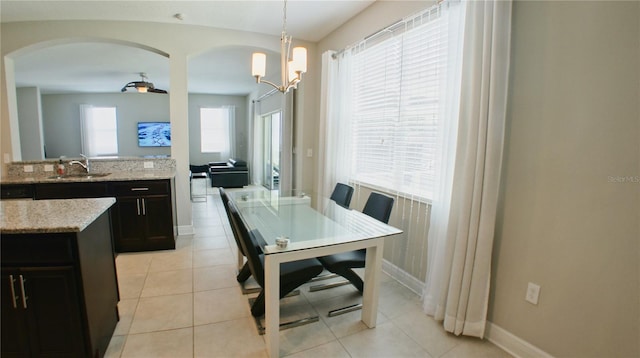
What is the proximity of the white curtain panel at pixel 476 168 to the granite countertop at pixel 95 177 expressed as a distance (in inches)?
119

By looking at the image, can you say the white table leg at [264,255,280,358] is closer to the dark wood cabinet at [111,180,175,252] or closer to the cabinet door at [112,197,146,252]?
the dark wood cabinet at [111,180,175,252]

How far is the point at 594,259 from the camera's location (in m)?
1.55

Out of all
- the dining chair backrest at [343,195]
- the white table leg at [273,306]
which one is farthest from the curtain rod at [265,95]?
the white table leg at [273,306]

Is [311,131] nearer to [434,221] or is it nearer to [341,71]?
[341,71]

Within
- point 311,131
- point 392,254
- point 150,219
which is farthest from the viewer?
point 311,131

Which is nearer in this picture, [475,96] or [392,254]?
[475,96]

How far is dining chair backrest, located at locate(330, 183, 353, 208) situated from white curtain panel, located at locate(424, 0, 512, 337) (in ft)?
3.65

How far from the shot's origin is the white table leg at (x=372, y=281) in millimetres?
2092

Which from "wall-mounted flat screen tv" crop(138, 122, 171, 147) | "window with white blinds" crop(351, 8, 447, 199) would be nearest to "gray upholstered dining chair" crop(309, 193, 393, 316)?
"window with white blinds" crop(351, 8, 447, 199)

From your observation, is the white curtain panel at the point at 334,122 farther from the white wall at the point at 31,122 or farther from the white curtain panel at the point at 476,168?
the white wall at the point at 31,122

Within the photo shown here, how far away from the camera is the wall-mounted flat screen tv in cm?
912

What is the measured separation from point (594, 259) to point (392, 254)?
1.63m

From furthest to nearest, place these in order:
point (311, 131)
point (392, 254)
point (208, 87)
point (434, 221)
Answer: point (208, 87) → point (311, 131) → point (392, 254) → point (434, 221)

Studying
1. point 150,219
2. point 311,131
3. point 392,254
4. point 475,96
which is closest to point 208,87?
point 311,131
